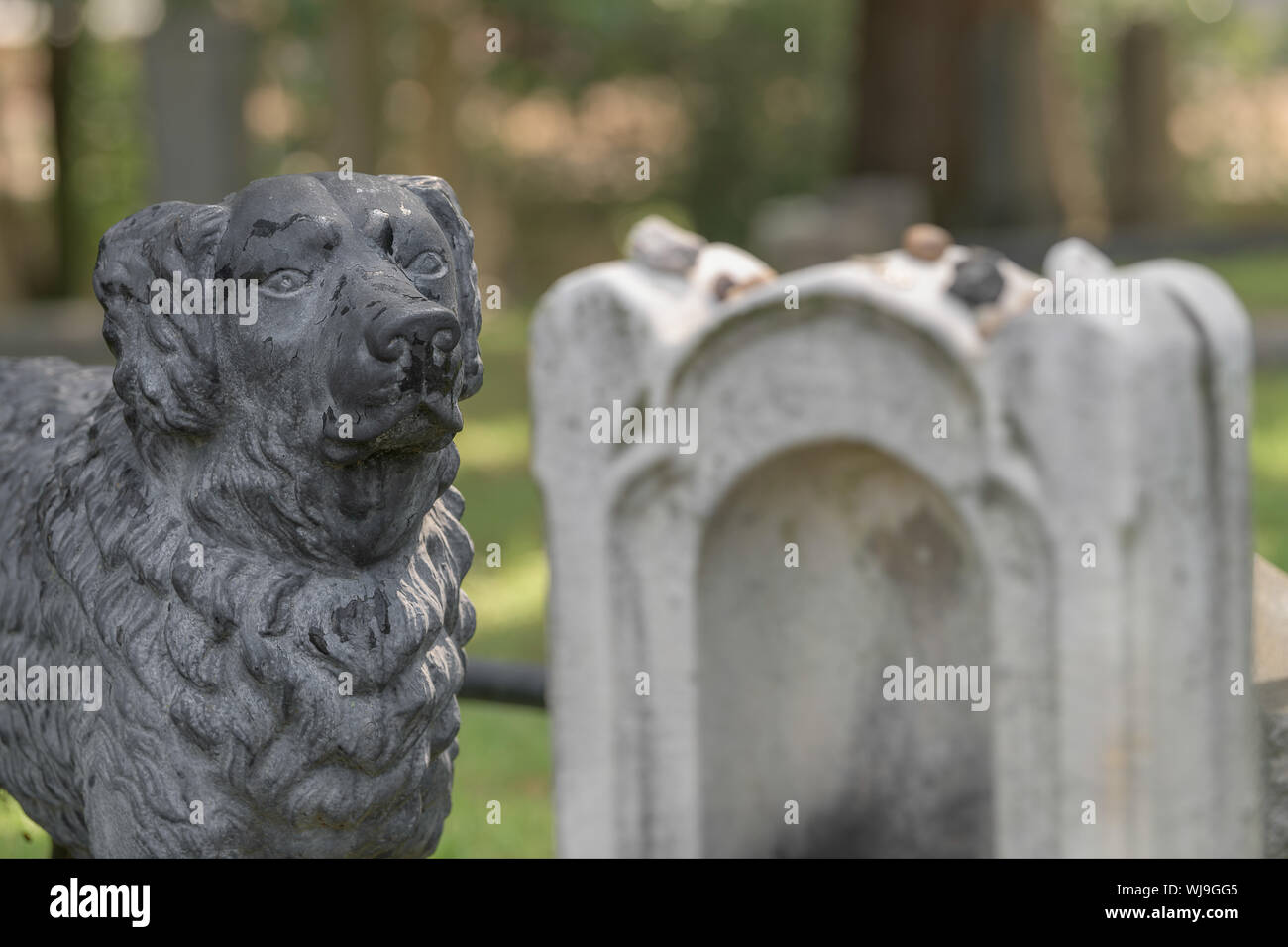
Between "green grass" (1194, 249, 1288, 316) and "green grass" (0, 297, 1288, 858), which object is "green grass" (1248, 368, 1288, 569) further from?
"green grass" (1194, 249, 1288, 316)

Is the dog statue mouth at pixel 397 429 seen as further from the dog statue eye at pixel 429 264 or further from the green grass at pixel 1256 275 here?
the green grass at pixel 1256 275

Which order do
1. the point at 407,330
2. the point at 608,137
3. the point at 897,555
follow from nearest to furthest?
the point at 407,330, the point at 897,555, the point at 608,137

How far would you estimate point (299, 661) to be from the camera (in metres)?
2.15

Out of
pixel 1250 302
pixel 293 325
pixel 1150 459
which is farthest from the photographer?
pixel 1250 302

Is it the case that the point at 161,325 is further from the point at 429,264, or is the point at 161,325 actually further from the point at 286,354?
the point at 429,264

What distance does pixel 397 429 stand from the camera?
6.79 ft

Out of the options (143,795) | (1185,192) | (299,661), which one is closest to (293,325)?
(299,661)

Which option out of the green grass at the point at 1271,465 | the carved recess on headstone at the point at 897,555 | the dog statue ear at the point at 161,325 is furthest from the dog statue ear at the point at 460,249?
the green grass at the point at 1271,465

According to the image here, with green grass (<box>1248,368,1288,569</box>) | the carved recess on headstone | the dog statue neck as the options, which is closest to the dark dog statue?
the dog statue neck

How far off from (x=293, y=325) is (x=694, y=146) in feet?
54.4

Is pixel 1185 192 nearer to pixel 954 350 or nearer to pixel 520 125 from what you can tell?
pixel 520 125

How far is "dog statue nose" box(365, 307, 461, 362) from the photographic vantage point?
2.01 meters

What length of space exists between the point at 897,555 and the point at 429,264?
7.46 feet

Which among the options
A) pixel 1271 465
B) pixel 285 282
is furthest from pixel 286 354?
pixel 1271 465
